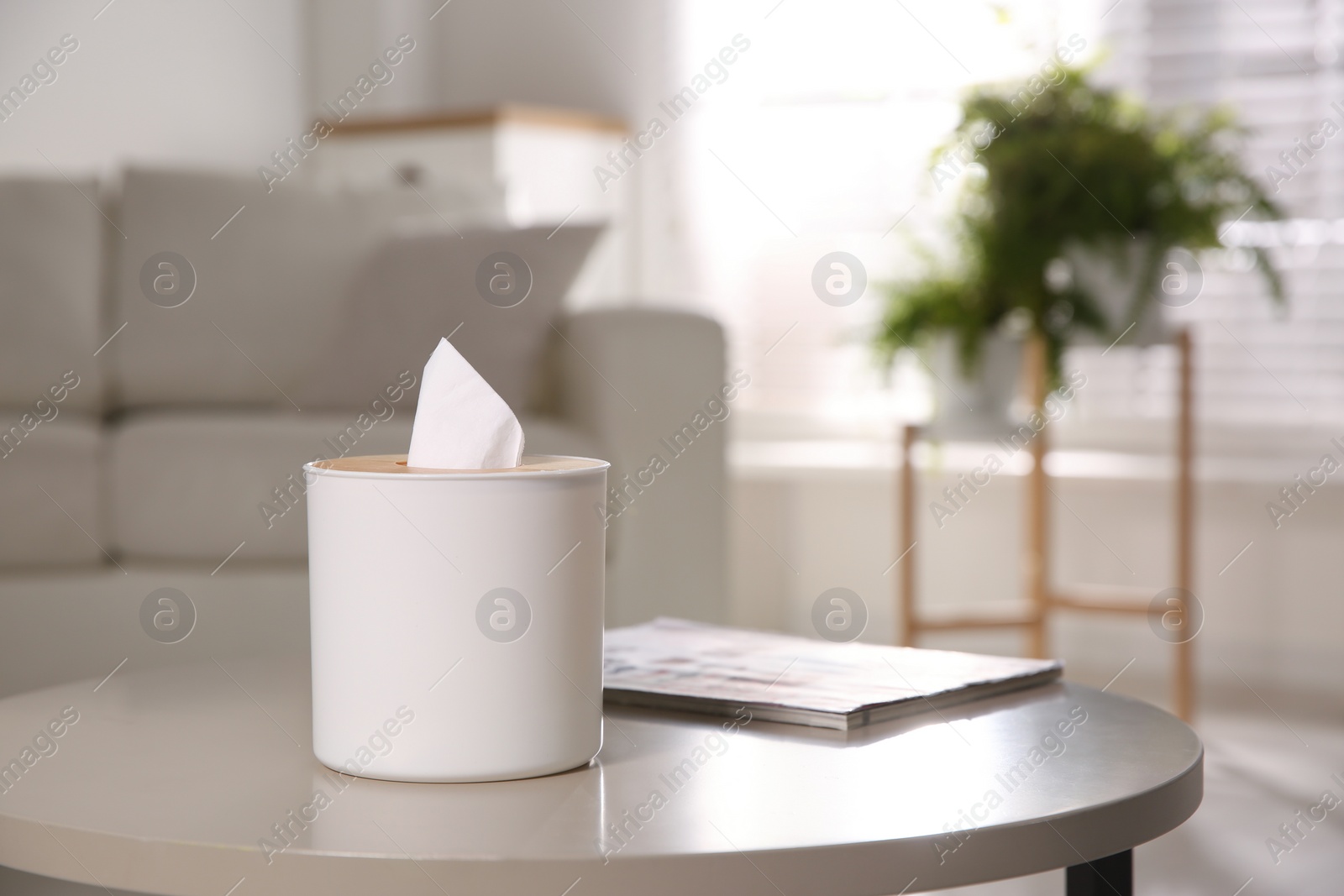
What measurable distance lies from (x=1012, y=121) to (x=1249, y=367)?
0.79m

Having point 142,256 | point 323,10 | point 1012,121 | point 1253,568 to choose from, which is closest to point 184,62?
point 323,10

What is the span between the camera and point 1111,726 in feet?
2.36

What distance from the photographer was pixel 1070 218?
2275mm

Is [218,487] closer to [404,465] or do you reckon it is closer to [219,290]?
[219,290]

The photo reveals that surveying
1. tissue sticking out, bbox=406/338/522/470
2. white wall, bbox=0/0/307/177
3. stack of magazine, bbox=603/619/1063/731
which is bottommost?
stack of magazine, bbox=603/619/1063/731

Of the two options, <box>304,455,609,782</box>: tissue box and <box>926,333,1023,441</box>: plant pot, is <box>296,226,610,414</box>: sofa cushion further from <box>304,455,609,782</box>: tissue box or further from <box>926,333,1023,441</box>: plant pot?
<box>304,455,609,782</box>: tissue box

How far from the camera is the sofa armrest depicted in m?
2.00

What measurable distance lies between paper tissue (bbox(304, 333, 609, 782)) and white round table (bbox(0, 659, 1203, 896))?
14mm

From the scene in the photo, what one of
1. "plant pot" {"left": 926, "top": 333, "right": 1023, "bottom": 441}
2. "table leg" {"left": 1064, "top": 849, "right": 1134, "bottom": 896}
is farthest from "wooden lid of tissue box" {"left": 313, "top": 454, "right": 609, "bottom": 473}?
"plant pot" {"left": 926, "top": 333, "right": 1023, "bottom": 441}

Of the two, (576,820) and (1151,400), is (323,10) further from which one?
(576,820)

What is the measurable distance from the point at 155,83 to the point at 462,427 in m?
2.90

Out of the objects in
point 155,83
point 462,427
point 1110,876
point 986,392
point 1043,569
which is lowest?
point 1043,569

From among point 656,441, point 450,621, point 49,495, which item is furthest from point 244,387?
point 450,621

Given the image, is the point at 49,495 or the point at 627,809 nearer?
the point at 627,809
